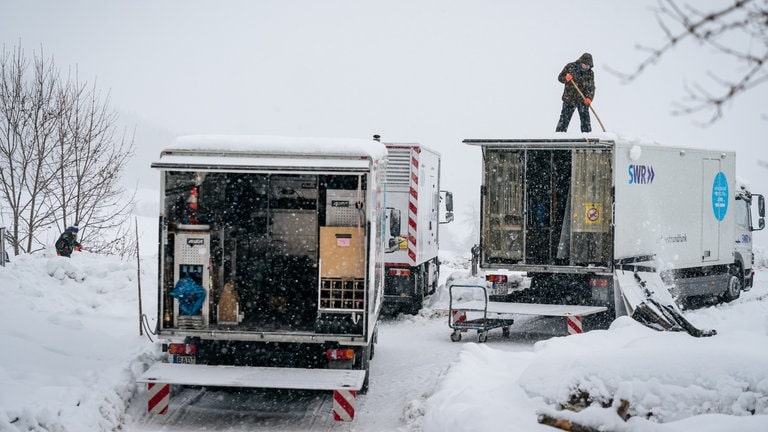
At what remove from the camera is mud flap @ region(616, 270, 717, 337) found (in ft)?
37.2

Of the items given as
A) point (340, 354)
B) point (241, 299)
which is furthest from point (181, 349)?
point (241, 299)

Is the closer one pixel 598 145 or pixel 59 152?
pixel 598 145

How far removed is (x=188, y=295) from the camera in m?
9.24

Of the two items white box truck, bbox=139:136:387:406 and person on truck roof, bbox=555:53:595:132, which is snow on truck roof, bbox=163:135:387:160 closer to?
white box truck, bbox=139:136:387:406

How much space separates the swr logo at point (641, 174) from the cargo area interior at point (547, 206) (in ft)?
1.76

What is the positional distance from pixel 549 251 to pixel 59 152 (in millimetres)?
14067

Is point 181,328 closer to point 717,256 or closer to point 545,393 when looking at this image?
point 545,393

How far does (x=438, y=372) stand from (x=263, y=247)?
3.07 m

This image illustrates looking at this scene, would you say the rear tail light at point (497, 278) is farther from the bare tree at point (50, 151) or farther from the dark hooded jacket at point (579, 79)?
the bare tree at point (50, 151)

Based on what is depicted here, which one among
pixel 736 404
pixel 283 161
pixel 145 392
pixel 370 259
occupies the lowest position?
pixel 145 392

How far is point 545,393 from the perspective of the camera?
6.71 metres

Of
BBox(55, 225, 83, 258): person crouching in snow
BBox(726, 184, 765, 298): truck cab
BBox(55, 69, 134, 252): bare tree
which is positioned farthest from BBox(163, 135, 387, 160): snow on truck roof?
BBox(55, 69, 134, 252): bare tree

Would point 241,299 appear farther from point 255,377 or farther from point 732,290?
point 732,290

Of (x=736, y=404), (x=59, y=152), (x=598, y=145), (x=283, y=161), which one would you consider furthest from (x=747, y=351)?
(x=59, y=152)
